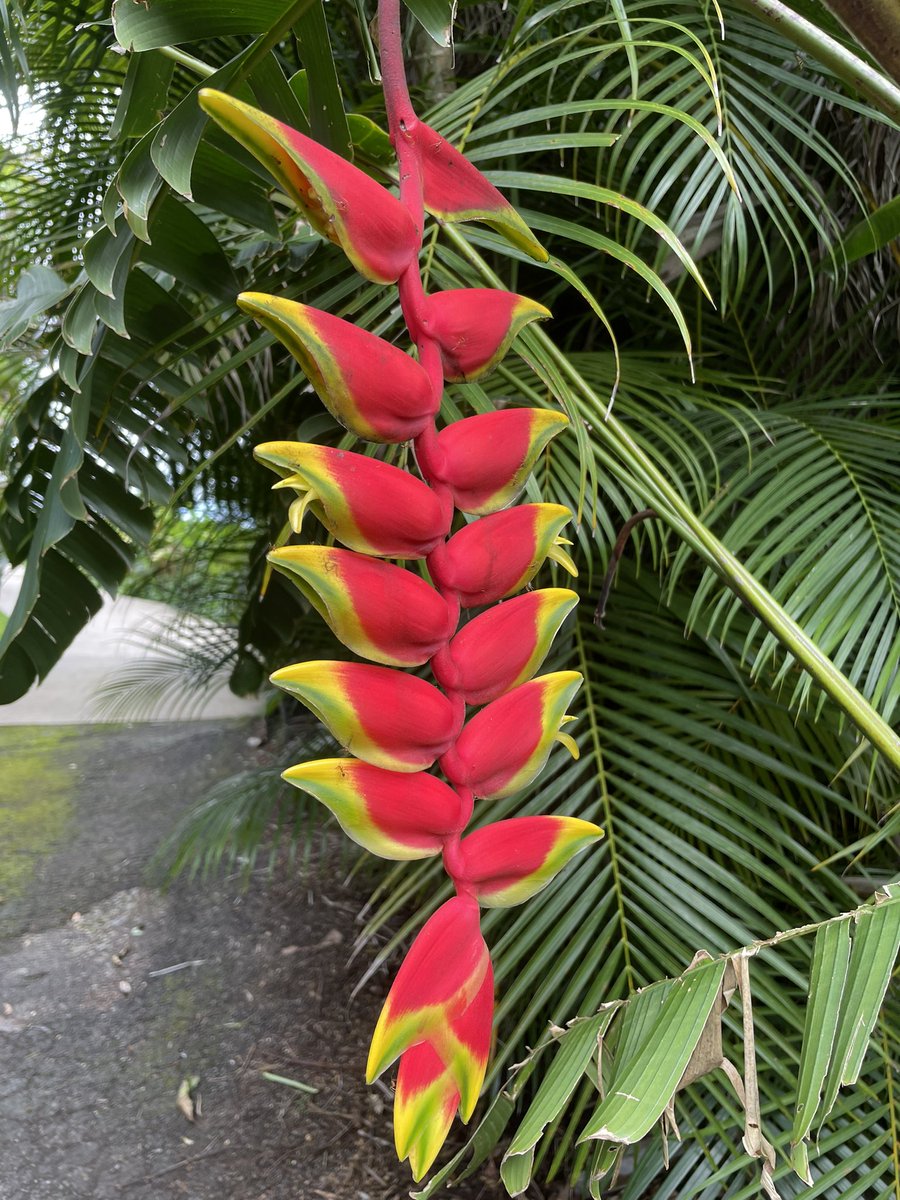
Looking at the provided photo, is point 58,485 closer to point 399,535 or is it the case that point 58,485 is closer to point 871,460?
point 399,535

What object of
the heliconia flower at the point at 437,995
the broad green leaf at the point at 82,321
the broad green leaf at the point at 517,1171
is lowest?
the broad green leaf at the point at 517,1171

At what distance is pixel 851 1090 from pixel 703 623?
38 centimetres

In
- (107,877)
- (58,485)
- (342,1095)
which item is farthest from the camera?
(107,877)

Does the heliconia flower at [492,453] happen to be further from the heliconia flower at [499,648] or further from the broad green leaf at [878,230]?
the broad green leaf at [878,230]

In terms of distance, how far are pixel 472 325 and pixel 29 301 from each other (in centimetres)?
35

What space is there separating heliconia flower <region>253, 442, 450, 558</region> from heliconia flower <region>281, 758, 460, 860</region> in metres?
0.05

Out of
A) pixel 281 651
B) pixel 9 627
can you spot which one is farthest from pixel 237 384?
pixel 9 627

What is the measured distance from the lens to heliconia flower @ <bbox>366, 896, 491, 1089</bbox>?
0.55 ft

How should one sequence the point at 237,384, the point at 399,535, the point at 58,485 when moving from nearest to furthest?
1. the point at 399,535
2. the point at 58,485
3. the point at 237,384

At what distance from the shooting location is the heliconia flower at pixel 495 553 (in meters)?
0.19

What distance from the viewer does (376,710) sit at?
0.18 meters

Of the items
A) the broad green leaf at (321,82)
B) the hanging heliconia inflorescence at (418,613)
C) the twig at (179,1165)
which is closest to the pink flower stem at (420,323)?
the hanging heliconia inflorescence at (418,613)

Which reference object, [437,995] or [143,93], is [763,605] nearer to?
[437,995]

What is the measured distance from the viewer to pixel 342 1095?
1085 millimetres
